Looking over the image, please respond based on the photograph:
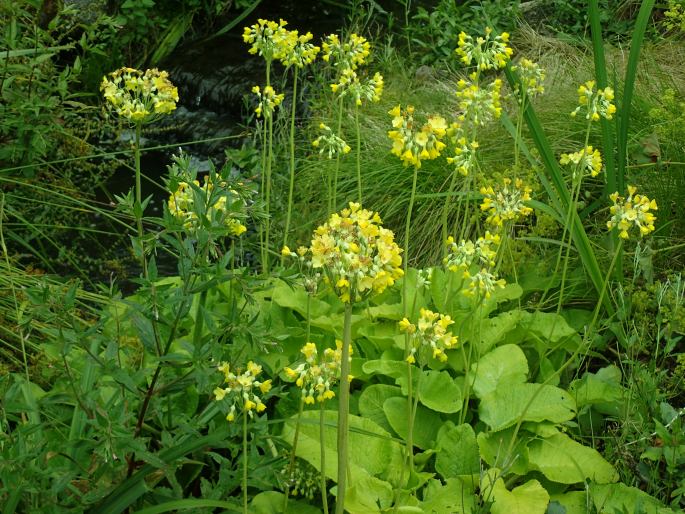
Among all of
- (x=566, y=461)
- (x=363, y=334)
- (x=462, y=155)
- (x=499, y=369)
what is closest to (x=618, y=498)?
(x=566, y=461)

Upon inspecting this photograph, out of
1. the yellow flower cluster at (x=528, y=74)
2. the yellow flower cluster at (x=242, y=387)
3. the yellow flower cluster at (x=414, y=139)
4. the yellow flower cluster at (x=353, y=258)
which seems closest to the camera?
the yellow flower cluster at (x=353, y=258)

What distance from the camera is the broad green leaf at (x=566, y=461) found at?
2348 millimetres

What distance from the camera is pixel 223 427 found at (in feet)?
6.47

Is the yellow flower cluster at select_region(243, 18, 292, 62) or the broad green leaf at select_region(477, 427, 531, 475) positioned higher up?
the yellow flower cluster at select_region(243, 18, 292, 62)

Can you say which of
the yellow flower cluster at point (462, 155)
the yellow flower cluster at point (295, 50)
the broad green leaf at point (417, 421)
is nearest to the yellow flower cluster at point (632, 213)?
the yellow flower cluster at point (462, 155)

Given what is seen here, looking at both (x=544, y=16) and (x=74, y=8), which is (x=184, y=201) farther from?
(x=544, y=16)

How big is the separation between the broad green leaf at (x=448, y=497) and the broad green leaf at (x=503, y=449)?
4.3 inches

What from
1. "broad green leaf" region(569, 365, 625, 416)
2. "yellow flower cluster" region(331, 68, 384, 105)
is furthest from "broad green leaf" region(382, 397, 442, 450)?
"yellow flower cluster" region(331, 68, 384, 105)

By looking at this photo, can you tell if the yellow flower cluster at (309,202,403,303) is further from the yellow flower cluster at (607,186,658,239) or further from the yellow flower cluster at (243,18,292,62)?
the yellow flower cluster at (243,18,292,62)

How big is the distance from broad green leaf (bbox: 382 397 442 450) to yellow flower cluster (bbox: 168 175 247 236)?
754 mm

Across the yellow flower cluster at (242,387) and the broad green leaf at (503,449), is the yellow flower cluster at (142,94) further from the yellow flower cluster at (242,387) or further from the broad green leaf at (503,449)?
the broad green leaf at (503,449)

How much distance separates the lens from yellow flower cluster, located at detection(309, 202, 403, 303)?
1.51 metres

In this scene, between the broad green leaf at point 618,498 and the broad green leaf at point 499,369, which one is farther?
the broad green leaf at point 499,369

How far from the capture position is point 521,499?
2211 millimetres
